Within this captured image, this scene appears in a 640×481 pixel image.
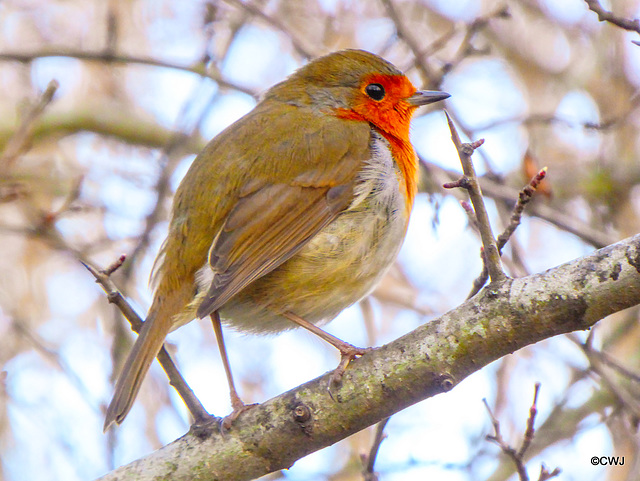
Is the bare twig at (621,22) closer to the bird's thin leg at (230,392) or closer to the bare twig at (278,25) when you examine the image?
the bird's thin leg at (230,392)

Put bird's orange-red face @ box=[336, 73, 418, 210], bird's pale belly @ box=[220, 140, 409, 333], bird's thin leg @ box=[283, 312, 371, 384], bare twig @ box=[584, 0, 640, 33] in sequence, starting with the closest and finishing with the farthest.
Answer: bare twig @ box=[584, 0, 640, 33] → bird's thin leg @ box=[283, 312, 371, 384] → bird's pale belly @ box=[220, 140, 409, 333] → bird's orange-red face @ box=[336, 73, 418, 210]

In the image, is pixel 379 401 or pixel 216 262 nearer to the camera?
pixel 379 401

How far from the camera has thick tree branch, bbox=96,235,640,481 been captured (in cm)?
231

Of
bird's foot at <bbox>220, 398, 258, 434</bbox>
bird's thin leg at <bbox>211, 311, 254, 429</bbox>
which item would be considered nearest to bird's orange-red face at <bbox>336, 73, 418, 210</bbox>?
bird's thin leg at <bbox>211, 311, 254, 429</bbox>

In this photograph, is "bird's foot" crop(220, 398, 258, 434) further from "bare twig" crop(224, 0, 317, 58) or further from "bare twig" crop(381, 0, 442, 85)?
"bare twig" crop(224, 0, 317, 58)

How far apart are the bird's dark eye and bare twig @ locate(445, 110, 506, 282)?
209cm

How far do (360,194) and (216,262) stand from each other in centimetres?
81

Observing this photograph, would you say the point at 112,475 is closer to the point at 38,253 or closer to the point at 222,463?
the point at 222,463

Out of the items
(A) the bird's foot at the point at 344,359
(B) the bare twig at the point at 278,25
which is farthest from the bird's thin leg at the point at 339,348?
(B) the bare twig at the point at 278,25

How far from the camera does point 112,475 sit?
2775 mm

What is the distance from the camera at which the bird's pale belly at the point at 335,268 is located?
3.55 metres

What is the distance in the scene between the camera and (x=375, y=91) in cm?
452

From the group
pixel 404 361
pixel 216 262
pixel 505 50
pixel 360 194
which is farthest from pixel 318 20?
pixel 404 361

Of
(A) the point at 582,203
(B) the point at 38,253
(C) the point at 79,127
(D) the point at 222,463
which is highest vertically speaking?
→ (B) the point at 38,253
